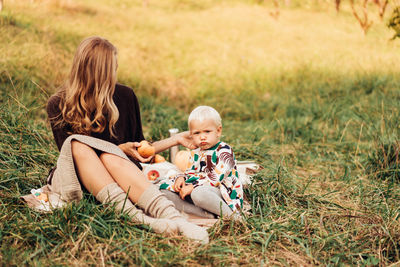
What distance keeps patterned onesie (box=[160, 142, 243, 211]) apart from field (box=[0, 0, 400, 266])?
0.20 metres

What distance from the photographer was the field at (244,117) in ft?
8.34

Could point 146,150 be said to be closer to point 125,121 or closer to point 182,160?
point 125,121

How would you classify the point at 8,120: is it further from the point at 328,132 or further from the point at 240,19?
the point at 240,19

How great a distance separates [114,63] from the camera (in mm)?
3057

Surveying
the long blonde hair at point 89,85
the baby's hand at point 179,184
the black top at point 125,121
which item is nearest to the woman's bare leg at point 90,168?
the long blonde hair at point 89,85

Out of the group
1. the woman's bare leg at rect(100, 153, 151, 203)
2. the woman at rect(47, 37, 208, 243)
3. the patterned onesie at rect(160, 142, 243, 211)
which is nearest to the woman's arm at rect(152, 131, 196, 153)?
the woman at rect(47, 37, 208, 243)

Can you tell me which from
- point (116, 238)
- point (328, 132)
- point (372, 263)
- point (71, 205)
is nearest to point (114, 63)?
point (71, 205)

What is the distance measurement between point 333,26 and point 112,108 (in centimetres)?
772

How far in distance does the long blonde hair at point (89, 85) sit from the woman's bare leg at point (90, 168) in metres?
0.30

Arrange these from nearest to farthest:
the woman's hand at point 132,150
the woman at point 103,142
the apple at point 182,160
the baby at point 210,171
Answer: the woman at point 103,142 < the baby at point 210,171 < the woman's hand at point 132,150 < the apple at point 182,160

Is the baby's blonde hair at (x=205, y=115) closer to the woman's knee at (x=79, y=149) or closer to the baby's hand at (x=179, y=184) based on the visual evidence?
the baby's hand at (x=179, y=184)

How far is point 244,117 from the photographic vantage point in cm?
645

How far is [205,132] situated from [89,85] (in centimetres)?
91

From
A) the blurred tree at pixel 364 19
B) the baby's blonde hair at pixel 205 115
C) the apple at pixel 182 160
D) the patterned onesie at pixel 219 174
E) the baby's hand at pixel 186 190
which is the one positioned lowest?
the apple at pixel 182 160
